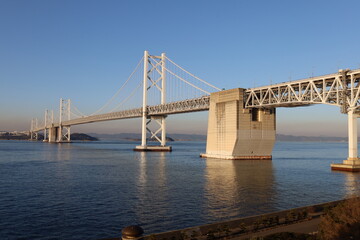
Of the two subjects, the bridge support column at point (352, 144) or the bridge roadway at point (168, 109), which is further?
the bridge roadway at point (168, 109)

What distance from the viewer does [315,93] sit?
5100cm

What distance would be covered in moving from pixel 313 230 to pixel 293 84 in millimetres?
43432

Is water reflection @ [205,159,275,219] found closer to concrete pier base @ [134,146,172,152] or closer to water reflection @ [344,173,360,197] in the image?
water reflection @ [344,173,360,197]

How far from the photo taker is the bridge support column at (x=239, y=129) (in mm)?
59875

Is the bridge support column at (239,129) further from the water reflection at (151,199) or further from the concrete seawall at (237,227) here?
the concrete seawall at (237,227)

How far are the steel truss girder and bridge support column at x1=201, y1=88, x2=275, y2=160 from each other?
7.79ft

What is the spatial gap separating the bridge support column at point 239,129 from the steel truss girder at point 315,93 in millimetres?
2375

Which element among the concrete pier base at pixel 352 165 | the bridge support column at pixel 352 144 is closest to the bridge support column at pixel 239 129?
the concrete pier base at pixel 352 165

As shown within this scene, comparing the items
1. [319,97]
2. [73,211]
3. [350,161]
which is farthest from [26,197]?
[319,97]

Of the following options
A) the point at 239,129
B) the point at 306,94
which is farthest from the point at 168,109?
the point at 306,94

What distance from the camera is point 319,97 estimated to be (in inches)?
1902

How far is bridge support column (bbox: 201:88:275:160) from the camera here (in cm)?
5988

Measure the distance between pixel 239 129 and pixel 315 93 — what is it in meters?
14.2

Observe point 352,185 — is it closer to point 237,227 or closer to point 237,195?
point 237,195
